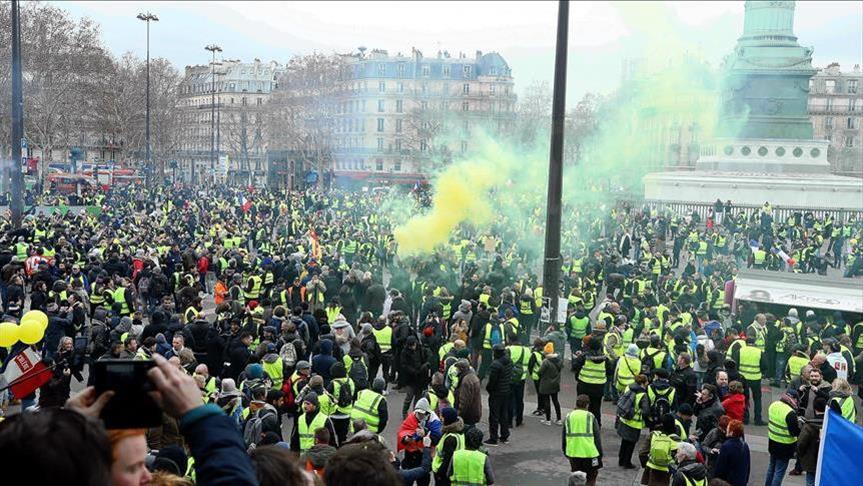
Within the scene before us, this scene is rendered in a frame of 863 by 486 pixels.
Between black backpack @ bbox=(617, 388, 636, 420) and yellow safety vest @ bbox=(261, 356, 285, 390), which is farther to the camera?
yellow safety vest @ bbox=(261, 356, 285, 390)

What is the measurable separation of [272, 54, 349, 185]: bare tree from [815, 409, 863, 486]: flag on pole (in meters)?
66.9

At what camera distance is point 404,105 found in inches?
3226

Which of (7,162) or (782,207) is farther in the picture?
(7,162)

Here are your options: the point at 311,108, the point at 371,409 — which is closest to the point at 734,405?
the point at 371,409

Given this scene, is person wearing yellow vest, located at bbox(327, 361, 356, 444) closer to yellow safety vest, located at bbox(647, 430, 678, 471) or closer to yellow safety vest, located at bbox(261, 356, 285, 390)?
yellow safety vest, located at bbox(261, 356, 285, 390)

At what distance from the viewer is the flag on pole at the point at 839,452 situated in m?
5.82

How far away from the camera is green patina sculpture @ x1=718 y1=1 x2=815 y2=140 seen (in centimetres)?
4638

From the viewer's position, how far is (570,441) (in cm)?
916

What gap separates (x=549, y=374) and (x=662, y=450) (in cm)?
335

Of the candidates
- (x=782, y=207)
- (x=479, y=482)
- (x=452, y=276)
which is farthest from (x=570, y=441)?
(x=782, y=207)

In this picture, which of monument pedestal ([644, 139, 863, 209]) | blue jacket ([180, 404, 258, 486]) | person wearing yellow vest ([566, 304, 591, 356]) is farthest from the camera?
monument pedestal ([644, 139, 863, 209])

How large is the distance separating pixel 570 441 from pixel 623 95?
46.1 meters

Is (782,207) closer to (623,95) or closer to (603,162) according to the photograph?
(603,162)

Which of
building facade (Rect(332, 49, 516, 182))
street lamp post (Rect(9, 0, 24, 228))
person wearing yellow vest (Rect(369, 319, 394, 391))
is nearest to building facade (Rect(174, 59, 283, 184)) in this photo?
building facade (Rect(332, 49, 516, 182))
